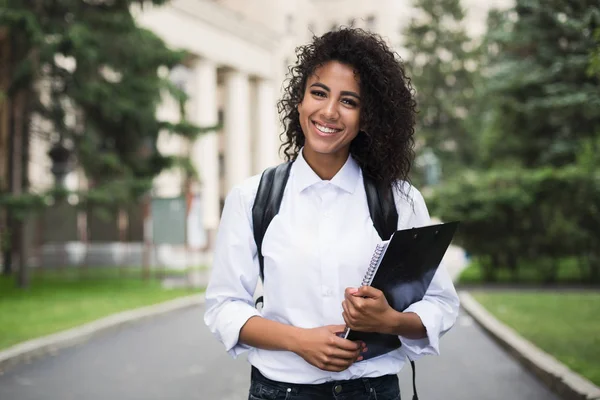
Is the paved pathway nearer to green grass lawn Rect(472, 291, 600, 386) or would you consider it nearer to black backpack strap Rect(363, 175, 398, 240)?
green grass lawn Rect(472, 291, 600, 386)

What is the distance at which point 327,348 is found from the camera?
2.31 m

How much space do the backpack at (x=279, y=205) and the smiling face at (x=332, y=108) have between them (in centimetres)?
15

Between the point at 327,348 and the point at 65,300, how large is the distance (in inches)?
604

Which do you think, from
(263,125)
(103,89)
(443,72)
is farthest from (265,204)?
(263,125)

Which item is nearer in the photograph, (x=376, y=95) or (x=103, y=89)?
(x=376, y=95)

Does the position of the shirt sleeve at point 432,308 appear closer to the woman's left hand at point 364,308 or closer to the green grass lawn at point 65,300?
the woman's left hand at point 364,308

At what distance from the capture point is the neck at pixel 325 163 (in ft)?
8.59

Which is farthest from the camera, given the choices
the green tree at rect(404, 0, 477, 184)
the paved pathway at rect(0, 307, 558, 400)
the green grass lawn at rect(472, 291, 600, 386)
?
the green tree at rect(404, 0, 477, 184)

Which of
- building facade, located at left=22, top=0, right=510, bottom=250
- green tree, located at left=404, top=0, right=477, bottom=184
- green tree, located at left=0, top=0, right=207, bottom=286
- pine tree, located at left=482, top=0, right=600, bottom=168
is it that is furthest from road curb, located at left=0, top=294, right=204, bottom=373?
green tree, located at left=404, top=0, right=477, bottom=184

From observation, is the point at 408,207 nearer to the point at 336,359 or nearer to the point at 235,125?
the point at 336,359

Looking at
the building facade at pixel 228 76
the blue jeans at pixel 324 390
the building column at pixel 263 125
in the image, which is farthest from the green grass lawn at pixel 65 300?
the building column at pixel 263 125

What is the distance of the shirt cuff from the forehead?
0.70 metres

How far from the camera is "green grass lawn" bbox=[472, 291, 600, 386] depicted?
8977 mm

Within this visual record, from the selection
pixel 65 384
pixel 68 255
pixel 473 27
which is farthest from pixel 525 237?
pixel 473 27
